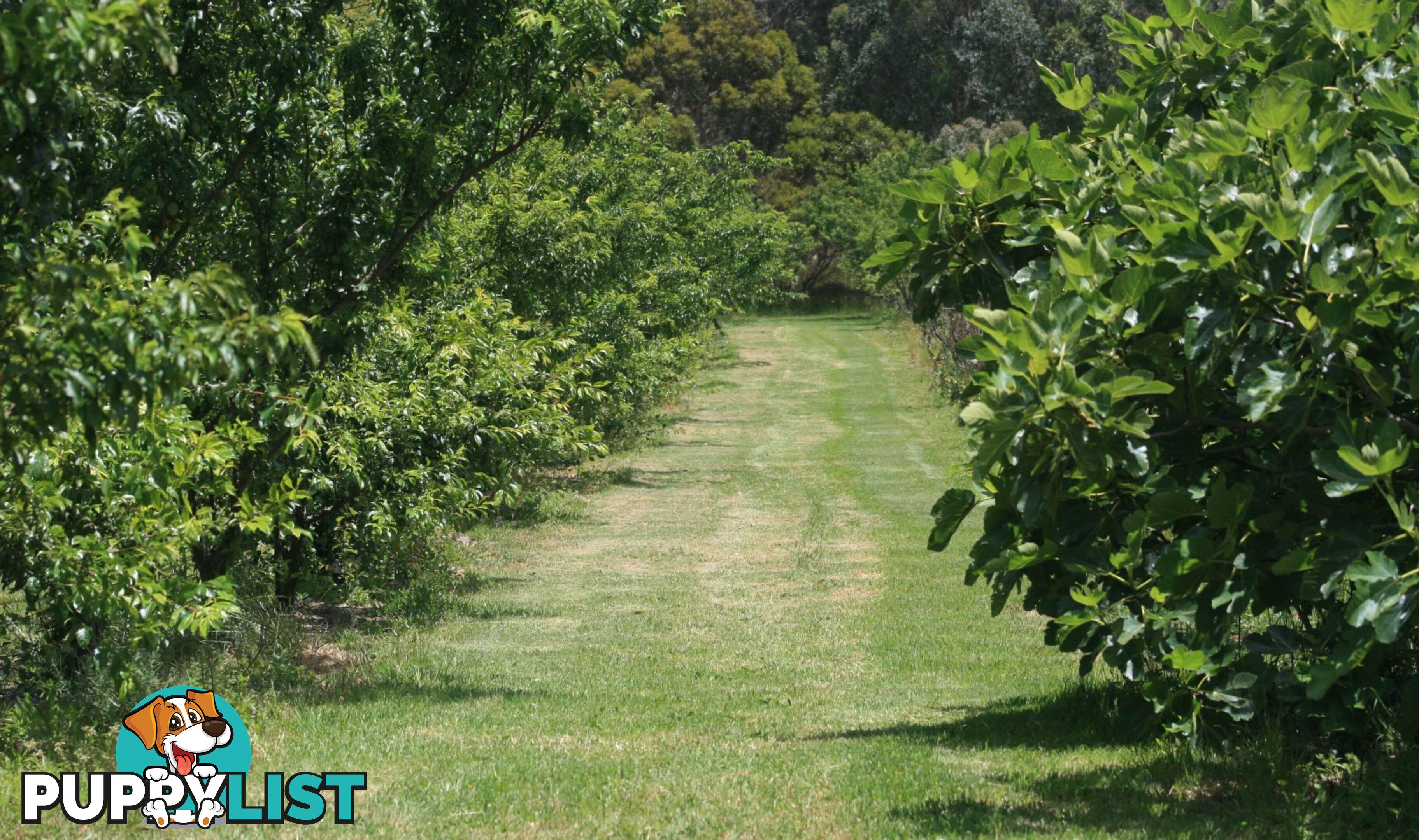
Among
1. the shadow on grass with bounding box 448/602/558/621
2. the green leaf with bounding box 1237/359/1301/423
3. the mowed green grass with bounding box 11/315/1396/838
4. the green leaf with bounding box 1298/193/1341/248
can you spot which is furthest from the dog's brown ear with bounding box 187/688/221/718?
the shadow on grass with bounding box 448/602/558/621

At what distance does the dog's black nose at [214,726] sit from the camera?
595cm

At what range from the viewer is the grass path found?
5.93m

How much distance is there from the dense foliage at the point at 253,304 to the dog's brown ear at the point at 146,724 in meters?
0.47

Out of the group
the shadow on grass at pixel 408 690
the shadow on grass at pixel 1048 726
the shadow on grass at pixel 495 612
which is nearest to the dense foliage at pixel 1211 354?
the shadow on grass at pixel 1048 726

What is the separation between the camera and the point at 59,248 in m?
5.96

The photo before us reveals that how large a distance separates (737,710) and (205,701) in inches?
127

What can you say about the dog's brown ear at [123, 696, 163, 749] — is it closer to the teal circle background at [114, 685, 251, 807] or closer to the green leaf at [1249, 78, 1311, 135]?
the teal circle background at [114, 685, 251, 807]

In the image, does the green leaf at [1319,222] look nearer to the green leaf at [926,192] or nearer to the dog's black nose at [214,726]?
the green leaf at [926,192]

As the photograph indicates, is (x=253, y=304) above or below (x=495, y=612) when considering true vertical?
above

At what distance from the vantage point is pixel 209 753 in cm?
588

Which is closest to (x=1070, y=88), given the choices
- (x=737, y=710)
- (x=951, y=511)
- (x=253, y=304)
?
(x=951, y=511)

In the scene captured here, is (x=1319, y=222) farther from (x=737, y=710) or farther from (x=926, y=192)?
(x=737, y=710)

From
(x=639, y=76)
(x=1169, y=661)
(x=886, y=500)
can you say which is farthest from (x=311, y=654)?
(x=639, y=76)

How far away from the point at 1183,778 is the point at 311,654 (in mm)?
6173
